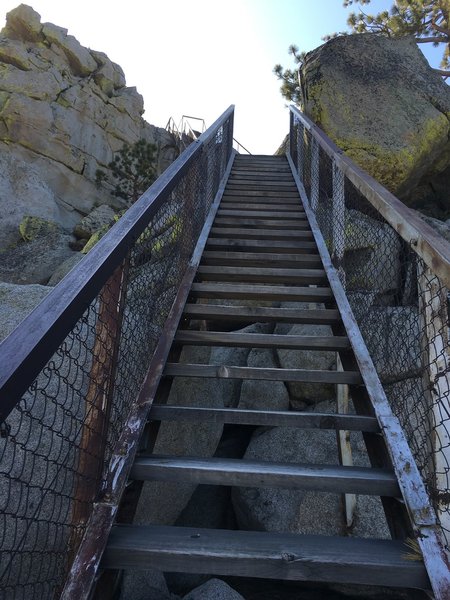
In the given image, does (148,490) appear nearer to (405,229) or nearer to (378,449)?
(378,449)

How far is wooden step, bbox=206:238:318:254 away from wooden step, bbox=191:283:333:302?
903 mm

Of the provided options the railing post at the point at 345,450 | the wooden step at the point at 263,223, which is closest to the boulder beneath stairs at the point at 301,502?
the railing post at the point at 345,450

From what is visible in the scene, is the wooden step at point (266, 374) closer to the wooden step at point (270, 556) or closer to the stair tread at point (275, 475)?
the stair tread at point (275, 475)

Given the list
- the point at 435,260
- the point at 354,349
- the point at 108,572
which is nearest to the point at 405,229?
the point at 435,260

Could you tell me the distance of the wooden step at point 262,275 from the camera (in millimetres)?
3318

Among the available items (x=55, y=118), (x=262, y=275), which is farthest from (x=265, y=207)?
(x=55, y=118)

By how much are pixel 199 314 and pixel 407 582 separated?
6.01 feet

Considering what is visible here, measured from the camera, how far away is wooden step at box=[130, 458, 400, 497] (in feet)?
5.11

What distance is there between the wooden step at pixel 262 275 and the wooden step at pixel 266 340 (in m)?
0.91

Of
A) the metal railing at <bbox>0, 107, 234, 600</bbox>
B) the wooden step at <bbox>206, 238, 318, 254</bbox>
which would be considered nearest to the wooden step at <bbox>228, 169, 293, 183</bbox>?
the wooden step at <bbox>206, 238, 318, 254</bbox>

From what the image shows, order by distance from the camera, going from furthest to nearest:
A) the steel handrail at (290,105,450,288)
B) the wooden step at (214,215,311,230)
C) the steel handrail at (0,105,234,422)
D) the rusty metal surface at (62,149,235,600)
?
1. the wooden step at (214,215,311,230)
2. the steel handrail at (290,105,450,288)
3. the rusty metal surface at (62,149,235,600)
4. the steel handrail at (0,105,234,422)

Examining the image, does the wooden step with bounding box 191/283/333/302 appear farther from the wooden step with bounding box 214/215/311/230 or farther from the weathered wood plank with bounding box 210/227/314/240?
the wooden step with bounding box 214/215/311/230

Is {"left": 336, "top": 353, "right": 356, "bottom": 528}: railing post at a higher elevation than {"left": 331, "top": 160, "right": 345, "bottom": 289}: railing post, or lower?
lower

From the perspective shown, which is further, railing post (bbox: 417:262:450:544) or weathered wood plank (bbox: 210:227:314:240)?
weathered wood plank (bbox: 210:227:314:240)
